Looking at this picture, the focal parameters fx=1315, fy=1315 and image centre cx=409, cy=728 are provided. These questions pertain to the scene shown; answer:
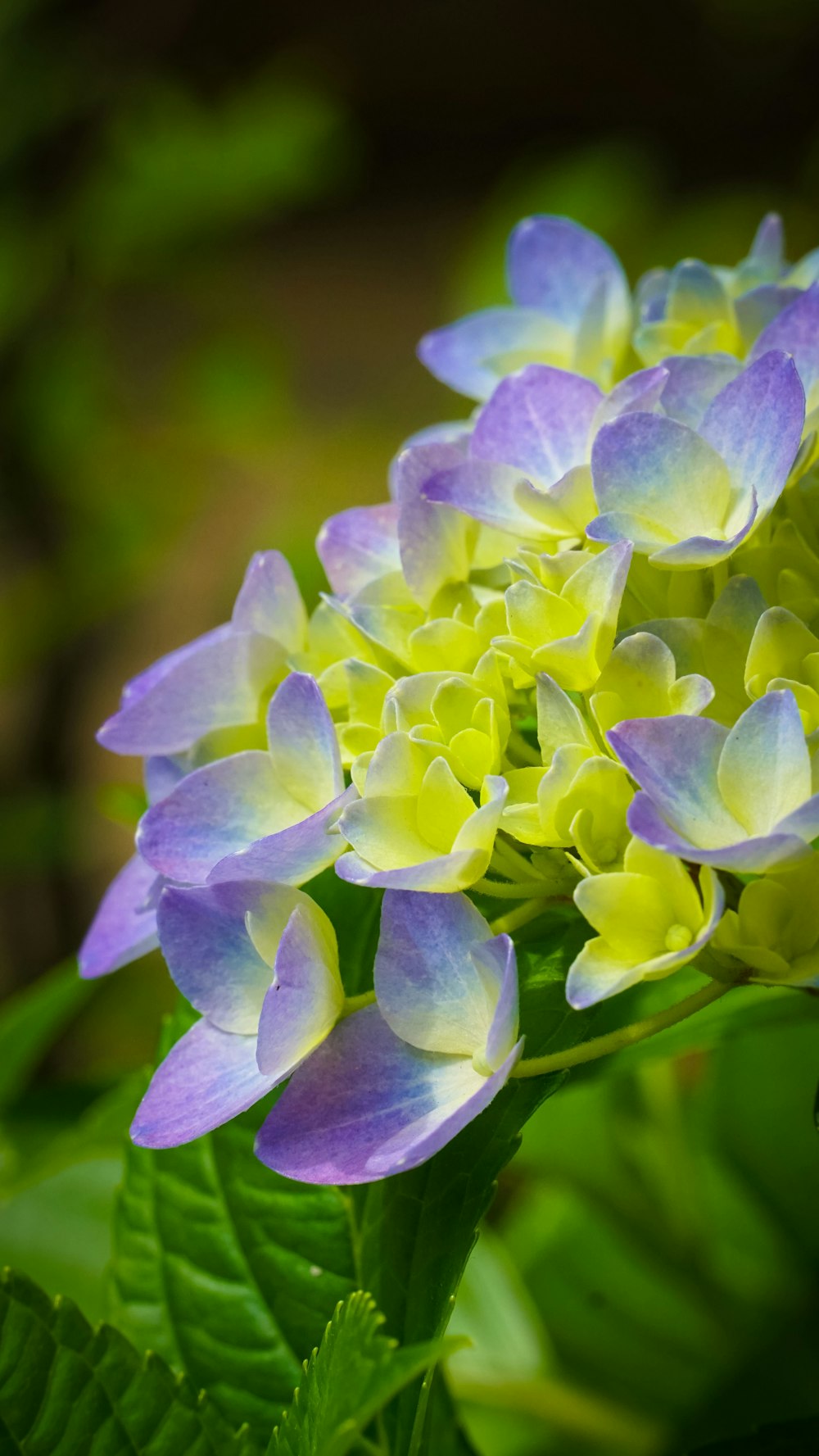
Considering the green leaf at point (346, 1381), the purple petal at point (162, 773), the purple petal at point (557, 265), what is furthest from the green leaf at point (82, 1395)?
the purple petal at point (557, 265)

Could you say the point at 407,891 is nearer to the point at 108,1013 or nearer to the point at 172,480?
the point at 108,1013

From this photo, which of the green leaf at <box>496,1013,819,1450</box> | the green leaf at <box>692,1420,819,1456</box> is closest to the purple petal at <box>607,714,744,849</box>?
the green leaf at <box>692,1420,819,1456</box>

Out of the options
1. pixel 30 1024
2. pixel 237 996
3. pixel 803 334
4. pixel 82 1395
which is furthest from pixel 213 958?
pixel 30 1024

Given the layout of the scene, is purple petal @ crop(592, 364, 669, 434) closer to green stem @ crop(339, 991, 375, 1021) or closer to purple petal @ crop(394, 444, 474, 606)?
purple petal @ crop(394, 444, 474, 606)

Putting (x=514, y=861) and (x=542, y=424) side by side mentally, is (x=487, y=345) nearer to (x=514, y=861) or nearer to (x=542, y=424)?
(x=542, y=424)

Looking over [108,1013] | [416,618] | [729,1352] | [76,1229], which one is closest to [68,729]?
[108,1013]
